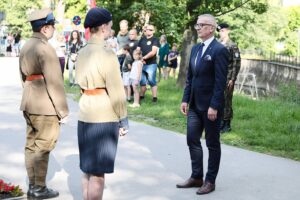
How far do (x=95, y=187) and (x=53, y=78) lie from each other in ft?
4.76

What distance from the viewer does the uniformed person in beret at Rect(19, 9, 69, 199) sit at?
621 centimetres

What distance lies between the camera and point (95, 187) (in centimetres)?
529

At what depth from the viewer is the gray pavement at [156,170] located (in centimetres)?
675

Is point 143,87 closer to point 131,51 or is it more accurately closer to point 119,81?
point 131,51

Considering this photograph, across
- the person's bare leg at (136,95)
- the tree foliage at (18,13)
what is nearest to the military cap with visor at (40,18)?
the person's bare leg at (136,95)

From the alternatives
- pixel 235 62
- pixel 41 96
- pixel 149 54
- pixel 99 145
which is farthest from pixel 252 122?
pixel 99 145

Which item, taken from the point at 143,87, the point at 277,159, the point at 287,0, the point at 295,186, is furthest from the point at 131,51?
the point at 287,0

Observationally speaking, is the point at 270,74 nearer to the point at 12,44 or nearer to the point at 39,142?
the point at 39,142

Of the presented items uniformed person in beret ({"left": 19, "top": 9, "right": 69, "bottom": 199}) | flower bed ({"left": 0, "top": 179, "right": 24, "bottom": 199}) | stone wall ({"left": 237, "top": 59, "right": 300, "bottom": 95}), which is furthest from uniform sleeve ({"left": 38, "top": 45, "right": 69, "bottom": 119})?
stone wall ({"left": 237, "top": 59, "right": 300, "bottom": 95})

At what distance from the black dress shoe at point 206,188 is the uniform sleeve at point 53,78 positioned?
5.74 ft

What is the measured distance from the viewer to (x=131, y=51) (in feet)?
48.3

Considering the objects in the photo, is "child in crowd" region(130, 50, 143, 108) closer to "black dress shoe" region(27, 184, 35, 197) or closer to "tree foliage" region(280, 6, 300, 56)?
"black dress shoe" region(27, 184, 35, 197)

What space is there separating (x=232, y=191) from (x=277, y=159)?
1.98m

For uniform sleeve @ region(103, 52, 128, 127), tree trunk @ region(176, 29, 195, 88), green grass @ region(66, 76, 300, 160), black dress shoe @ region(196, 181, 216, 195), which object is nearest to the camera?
uniform sleeve @ region(103, 52, 128, 127)
